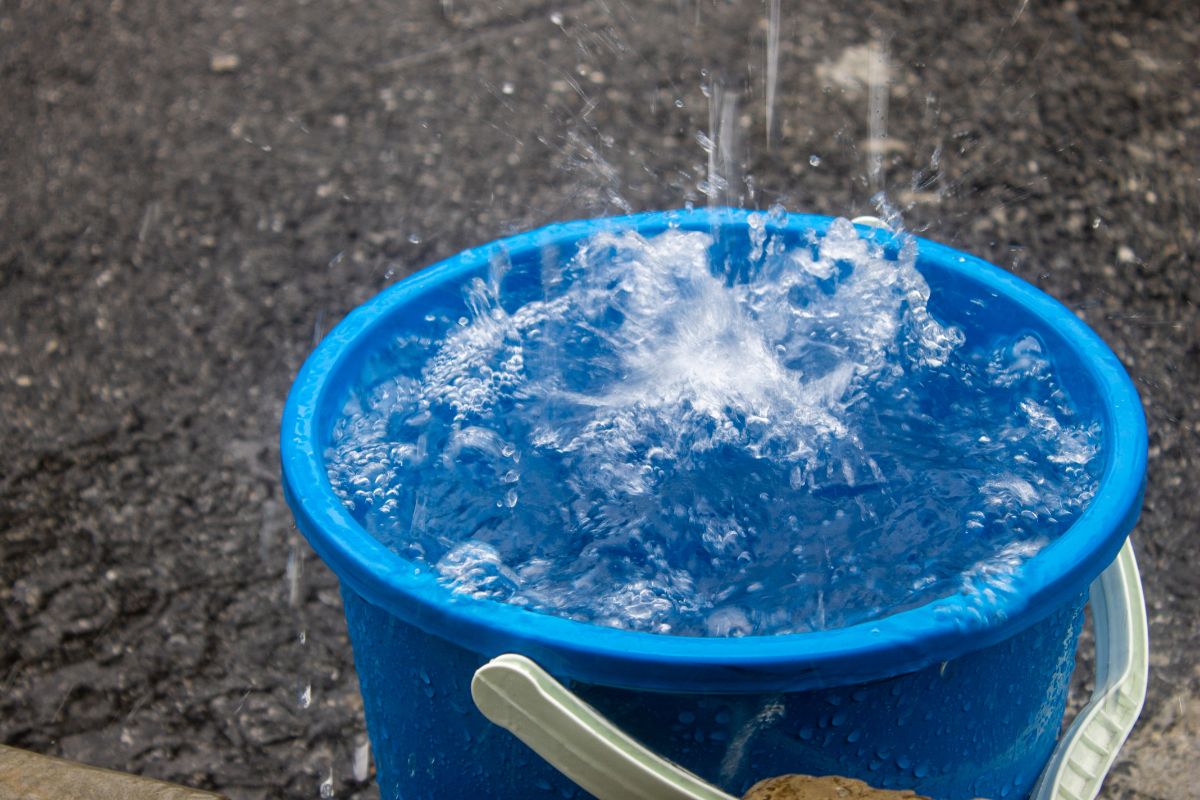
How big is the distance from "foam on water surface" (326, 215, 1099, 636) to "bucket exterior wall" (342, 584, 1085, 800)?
0.07m

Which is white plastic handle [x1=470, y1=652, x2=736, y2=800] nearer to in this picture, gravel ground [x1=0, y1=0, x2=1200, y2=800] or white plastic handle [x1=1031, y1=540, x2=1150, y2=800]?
white plastic handle [x1=1031, y1=540, x2=1150, y2=800]

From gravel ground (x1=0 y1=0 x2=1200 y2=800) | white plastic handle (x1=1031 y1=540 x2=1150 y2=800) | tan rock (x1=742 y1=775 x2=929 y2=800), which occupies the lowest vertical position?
gravel ground (x1=0 y1=0 x2=1200 y2=800)

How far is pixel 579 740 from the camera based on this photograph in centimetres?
84

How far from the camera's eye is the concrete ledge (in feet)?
4.44

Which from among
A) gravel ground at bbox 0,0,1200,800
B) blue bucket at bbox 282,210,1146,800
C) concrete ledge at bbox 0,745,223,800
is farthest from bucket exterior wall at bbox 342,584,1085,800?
gravel ground at bbox 0,0,1200,800

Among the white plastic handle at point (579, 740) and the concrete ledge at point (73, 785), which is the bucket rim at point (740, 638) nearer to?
the white plastic handle at point (579, 740)

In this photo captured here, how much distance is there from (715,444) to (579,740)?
0.37 meters

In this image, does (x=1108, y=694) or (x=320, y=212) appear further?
(x=320, y=212)

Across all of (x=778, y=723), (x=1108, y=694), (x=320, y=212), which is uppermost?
(x=778, y=723)

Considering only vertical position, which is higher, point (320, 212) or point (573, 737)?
point (573, 737)

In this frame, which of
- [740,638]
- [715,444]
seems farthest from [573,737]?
[715,444]

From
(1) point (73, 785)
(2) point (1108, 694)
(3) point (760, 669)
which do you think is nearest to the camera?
(3) point (760, 669)

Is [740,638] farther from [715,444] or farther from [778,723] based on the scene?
[715,444]

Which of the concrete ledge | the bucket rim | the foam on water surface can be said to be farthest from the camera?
the concrete ledge
